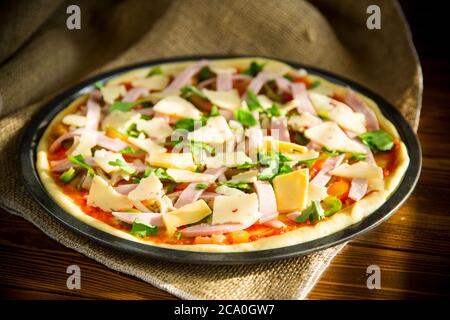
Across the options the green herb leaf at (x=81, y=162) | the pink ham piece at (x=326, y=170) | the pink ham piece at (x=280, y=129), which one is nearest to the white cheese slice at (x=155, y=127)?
the green herb leaf at (x=81, y=162)

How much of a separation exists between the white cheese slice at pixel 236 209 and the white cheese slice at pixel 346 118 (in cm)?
72

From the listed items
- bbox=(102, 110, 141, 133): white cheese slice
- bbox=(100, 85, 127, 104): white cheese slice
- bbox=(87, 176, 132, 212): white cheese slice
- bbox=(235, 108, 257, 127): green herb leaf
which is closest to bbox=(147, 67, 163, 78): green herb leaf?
bbox=(100, 85, 127, 104): white cheese slice

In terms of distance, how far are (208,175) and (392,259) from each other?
761 millimetres

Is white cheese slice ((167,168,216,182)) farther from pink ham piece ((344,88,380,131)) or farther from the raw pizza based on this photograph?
pink ham piece ((344,88,380,131))

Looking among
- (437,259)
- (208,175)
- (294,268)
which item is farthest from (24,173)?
(437,259)

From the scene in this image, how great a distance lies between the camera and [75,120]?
326cm

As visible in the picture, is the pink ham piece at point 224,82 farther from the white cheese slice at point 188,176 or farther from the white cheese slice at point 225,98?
the white cheese slice at point 188,176

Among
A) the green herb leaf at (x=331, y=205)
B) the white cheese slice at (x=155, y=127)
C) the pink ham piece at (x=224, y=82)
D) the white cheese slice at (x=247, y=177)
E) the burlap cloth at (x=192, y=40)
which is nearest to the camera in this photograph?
the green herb leaf at (x=331, y=205)

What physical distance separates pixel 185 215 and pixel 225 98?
36.4 inches

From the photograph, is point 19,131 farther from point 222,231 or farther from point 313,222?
point 313,222

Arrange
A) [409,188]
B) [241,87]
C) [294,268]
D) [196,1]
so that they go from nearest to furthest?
[294,268] < [409,188] < [241,87] < [196,1]

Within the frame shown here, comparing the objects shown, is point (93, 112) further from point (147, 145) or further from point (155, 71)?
point (155, 71)

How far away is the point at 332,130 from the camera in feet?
10.5

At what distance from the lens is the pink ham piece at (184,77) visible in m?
3.58
